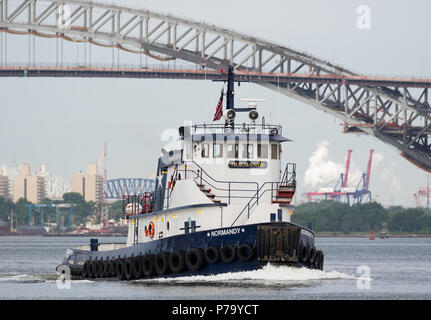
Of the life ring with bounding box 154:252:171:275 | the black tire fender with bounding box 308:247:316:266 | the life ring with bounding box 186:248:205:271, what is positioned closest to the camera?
the life ring with bounding box 186:248:205:271

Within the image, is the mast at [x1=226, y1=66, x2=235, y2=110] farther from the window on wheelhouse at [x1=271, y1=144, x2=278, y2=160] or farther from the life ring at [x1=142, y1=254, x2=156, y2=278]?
the life ring at [x1=142, y1=254, x2=156, y2=278]

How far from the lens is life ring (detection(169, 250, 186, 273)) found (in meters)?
38.7

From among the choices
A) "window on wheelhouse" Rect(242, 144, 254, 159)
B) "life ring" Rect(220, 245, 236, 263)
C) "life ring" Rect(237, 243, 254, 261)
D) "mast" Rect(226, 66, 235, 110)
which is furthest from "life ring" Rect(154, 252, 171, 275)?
"mast" Rect(226, 66, 235, 110)

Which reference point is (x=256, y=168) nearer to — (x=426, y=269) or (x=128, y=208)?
(x=128, y=208)

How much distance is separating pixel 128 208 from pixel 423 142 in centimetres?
7683

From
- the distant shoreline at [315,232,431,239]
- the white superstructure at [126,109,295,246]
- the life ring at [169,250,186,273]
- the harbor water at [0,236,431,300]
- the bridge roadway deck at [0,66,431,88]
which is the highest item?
the bridge roadway deck at [0,66,431,88]

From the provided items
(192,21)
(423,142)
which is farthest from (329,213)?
(423,142)

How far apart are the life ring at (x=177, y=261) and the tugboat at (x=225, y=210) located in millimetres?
35

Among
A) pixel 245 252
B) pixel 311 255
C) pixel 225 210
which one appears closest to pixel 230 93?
pixel 225 210

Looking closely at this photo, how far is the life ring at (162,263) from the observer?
1550 inches

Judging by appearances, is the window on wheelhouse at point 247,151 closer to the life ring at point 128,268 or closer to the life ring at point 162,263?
the life ring at point 162,263

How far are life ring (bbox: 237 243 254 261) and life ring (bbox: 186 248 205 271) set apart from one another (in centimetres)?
150

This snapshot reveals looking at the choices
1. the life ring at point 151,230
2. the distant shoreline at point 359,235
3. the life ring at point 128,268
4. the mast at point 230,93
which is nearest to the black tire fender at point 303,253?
the life ring at point 151,230
